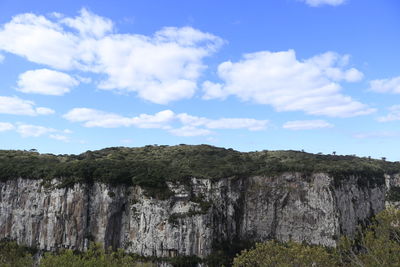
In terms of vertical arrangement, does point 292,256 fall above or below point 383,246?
below

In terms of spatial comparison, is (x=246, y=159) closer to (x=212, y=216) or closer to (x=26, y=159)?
(x=212, y=216)

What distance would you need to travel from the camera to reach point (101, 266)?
96.2ft

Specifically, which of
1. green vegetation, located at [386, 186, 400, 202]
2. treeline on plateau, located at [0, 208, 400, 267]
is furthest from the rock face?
green vegetation, located at [386, 186, 400, 202]

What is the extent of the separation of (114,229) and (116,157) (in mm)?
22071

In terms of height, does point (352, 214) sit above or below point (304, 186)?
below

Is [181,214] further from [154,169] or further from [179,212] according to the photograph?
[154,169]

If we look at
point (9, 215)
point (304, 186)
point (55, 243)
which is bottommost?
point (55, 243)

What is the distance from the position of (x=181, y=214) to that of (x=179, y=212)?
2.06 ft

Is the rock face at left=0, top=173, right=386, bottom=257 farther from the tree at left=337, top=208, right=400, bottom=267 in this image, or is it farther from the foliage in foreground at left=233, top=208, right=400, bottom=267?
the tree at left=337, top=208, right=400, bottom=267

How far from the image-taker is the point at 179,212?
72.2 meters

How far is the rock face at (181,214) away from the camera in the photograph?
71.2 meters

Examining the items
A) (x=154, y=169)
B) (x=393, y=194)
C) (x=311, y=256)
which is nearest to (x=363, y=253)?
(x=311, y=256)

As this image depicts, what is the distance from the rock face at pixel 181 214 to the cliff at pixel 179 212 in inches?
7.3

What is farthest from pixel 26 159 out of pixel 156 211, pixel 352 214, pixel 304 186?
pixel 352 214
